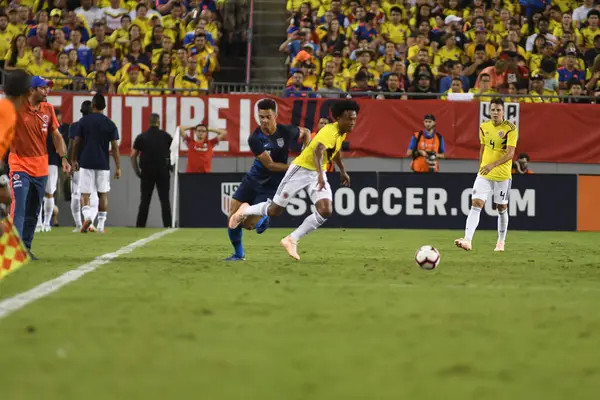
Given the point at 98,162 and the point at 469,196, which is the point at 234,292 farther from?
the point at 469,196

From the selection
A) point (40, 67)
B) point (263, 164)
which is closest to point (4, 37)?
point (40, 67)

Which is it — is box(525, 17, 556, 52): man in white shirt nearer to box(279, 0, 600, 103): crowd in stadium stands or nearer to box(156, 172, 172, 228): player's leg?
box(279, 0, 600, 103): crowd in stadium stands

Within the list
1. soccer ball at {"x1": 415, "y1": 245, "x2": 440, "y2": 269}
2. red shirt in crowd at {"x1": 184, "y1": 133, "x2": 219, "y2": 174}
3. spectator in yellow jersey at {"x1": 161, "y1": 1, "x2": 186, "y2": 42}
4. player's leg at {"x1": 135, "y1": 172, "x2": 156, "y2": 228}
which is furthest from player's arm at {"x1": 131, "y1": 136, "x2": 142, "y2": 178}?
soccer ball at {"x1": 415, "y1": 245, "x2": 440, "y2": 269}

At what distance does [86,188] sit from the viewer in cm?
1938

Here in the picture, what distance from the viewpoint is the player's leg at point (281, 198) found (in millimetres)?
12320

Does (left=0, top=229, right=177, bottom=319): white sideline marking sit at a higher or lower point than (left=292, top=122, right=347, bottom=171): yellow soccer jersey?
lower

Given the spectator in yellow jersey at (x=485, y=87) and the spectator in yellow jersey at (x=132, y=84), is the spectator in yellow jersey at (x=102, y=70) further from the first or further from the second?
the spectator in yellow jersey at (x=485, y=87)

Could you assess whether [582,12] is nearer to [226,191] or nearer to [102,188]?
[226,191]

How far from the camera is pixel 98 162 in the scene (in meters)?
19.2

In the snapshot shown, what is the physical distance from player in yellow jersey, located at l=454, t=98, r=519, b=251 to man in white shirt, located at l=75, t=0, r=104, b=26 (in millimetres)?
13748

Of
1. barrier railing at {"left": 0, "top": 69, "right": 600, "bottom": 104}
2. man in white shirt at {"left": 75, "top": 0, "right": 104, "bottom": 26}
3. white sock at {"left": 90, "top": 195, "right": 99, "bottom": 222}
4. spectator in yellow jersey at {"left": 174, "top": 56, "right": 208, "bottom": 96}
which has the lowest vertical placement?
white sock at {"left": 90, "top": 195, "right": 99, "bottom": 222}

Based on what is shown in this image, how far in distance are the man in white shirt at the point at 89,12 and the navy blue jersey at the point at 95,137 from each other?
26.1 ft

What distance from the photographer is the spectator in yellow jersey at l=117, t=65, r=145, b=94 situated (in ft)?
78.8

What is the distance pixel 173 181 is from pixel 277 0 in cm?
698
